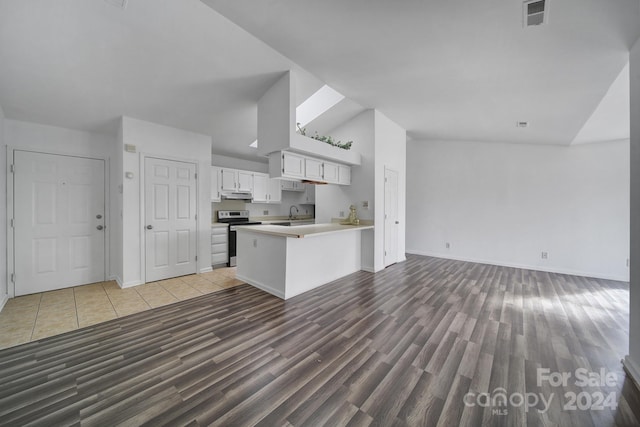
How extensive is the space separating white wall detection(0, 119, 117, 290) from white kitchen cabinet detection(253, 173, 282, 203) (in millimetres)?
2677

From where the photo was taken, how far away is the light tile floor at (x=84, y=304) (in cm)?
247

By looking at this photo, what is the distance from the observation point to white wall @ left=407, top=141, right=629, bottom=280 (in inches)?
173

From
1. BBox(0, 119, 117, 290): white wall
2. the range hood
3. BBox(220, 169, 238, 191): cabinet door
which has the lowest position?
the range hood

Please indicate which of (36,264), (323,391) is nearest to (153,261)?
(36,264)

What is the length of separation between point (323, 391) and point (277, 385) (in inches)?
12.8

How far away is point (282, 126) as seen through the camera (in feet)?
11.2

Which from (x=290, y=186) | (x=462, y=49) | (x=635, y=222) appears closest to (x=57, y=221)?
Result: (x=290, y=186)

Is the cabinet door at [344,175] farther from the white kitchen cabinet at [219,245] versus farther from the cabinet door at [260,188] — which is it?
the white kitchen cabinet at [219,245]

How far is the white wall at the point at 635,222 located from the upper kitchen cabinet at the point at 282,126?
3.11 metres

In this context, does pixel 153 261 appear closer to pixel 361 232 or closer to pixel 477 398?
pixel 361 232

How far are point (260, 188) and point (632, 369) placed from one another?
6.00 metres

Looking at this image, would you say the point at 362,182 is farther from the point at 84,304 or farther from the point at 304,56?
the point at 84,304

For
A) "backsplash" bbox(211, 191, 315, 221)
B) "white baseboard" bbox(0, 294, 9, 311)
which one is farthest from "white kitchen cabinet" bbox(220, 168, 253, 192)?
"white baseboard" bbox(0, 294, 9, 311)

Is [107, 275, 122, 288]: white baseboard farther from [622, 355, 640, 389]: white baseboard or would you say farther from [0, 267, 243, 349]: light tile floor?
[622, 355, 640, 389]: white baseboard
